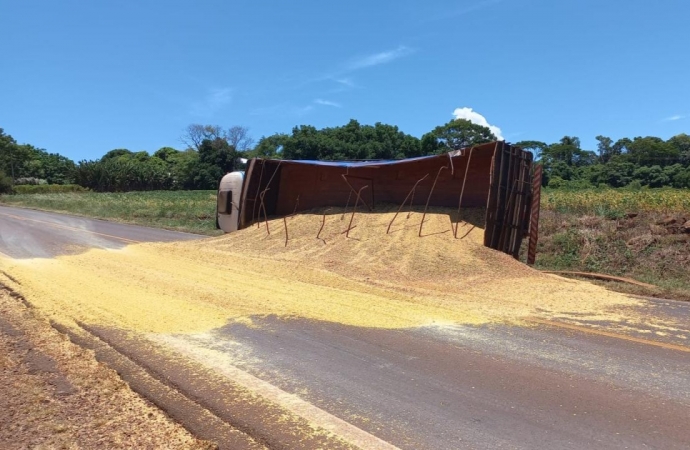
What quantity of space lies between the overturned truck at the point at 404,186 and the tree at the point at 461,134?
5549 centimetres

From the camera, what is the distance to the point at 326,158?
62.0 meters

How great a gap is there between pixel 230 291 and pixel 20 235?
11.6m

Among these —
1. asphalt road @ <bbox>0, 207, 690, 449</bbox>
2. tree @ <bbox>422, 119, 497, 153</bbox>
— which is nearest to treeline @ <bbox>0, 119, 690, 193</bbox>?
tree @ <bbox>422, 119, 497, 153</bbox>

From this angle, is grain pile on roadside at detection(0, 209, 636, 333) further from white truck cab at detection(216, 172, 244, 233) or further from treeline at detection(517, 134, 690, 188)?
treeline at detection(517, 134, 690, 188)

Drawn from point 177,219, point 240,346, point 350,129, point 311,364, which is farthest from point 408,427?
point 350,129

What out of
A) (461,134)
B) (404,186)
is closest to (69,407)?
(404,186)

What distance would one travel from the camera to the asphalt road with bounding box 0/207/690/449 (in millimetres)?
3385

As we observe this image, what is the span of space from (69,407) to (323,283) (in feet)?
18.4

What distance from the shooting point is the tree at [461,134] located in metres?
71.7

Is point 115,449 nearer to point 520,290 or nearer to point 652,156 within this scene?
point 520,290

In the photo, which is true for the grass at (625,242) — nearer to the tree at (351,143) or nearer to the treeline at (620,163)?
the treeline at (620,163)

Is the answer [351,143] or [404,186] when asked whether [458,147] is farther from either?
[404,186]

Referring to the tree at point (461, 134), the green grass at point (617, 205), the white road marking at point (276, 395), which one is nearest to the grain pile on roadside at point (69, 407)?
the white road marking at point (276, 395)

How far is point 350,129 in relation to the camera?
6738 centimetres
